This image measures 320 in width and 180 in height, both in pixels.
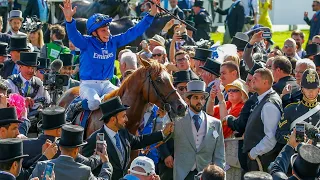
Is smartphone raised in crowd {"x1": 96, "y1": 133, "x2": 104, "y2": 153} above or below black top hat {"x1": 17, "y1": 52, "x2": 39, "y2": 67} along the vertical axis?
below

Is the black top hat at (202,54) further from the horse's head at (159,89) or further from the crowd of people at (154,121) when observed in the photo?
the horse's head at (159,89)

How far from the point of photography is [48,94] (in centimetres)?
1275

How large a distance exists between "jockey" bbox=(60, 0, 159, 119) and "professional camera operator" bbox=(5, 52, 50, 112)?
1331mm

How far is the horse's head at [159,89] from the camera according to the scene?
10.3 m

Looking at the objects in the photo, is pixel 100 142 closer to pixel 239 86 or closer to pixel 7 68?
pixel 239 86

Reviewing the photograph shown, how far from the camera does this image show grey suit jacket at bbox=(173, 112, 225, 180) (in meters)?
10.5

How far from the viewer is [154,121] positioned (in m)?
11.2

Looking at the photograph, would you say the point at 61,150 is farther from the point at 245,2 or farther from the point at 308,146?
the point at 245,2

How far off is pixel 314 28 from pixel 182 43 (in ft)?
18.4

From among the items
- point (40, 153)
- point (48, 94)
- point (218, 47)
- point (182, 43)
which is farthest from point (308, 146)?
point (182, 43)

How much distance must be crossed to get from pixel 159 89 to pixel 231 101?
168cm

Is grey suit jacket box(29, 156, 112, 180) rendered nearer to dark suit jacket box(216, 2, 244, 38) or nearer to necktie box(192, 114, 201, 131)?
necktie box(192, 114, 201, 131)

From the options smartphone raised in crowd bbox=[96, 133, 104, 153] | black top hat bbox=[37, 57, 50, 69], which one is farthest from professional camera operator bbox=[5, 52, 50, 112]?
smartphone raised in crowd bbox=[96, 133, 104, 153]

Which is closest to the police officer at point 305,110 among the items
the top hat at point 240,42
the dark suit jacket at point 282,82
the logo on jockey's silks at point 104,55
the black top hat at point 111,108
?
the dark suit jacket at point 282,82
